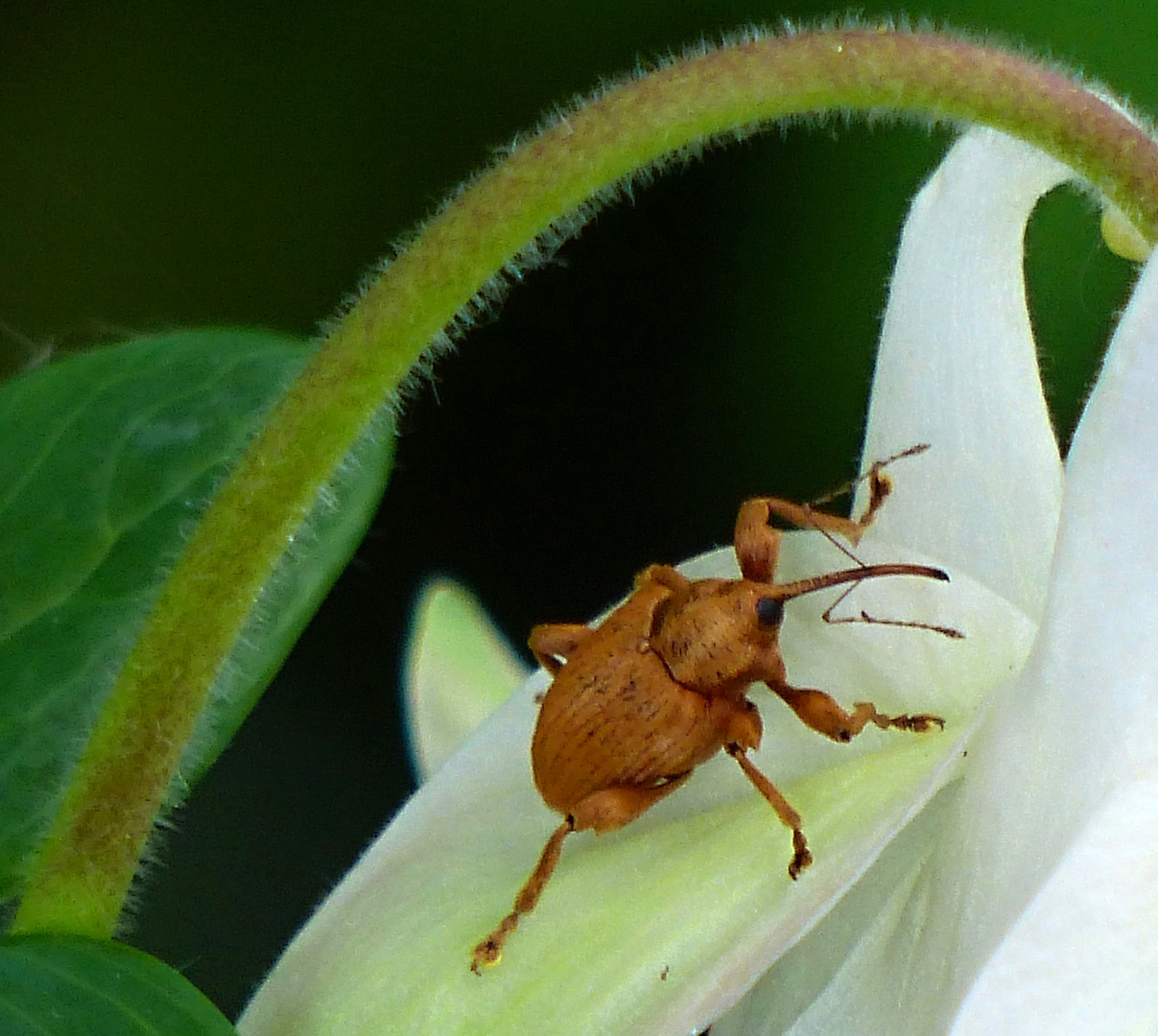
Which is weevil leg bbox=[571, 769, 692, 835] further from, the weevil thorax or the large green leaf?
the large green leaf

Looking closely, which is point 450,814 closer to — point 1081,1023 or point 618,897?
point 618,897

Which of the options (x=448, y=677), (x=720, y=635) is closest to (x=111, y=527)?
(x=448, y=677)

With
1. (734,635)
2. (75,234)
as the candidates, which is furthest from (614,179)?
(75,234)

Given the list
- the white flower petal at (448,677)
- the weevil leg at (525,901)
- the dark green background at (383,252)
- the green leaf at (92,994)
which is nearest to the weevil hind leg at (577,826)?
the weevil leg at (525,901)

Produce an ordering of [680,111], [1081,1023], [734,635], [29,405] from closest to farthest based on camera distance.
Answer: [1081,1023]
[680,111]
[734,635]
[29,405]

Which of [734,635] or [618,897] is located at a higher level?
[734,635]

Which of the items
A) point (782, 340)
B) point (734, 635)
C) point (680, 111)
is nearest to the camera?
point (680, 111)

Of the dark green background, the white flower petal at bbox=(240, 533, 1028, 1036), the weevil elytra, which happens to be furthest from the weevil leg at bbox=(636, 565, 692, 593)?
the dark green background
